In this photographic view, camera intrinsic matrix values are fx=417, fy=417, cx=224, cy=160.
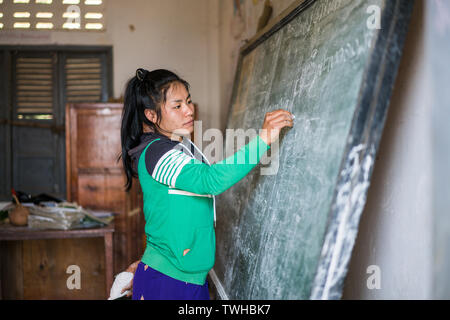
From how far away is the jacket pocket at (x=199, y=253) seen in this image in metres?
1.41

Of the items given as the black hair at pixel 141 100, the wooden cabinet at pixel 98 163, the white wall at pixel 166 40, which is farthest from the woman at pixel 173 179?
the white wall at pixel 166 40

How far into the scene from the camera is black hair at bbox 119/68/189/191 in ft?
5.03

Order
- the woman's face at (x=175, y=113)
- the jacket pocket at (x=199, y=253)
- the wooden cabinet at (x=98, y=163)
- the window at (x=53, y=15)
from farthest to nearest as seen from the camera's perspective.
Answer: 1. the window at (x=53, y=15)
2. the wooden cabinet at (x=98, y=163)
3. the woman's face at (x=175, y=113)
4. the jacket pocket at (x=199, y=253)

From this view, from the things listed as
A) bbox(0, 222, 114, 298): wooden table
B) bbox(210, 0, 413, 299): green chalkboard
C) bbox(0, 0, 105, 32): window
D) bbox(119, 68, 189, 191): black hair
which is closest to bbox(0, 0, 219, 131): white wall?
bbox(0, 0, 105, 32): window

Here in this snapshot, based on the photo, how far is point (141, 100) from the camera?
1566 mm

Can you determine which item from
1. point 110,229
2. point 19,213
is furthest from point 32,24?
point 110,229

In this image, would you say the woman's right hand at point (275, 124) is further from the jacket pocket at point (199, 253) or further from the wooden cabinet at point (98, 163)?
the wooden cabinet at point (98, 163)

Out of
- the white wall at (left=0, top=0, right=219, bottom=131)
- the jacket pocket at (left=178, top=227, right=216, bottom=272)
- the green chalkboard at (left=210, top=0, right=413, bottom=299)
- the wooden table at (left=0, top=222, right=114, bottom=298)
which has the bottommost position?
the wooden table at (left=0, top=222, right=114, bottom=298)

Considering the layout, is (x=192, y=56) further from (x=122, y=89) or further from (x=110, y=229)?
(x=110, y=229)

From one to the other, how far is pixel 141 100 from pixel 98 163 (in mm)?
2244

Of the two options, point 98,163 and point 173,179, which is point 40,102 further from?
point 173,179

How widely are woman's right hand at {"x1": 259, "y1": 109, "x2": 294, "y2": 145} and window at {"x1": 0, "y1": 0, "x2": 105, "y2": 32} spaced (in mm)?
3474

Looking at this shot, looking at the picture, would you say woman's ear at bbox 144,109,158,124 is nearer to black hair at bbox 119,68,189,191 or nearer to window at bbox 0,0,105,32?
black hair at bbox 119,68,189,191

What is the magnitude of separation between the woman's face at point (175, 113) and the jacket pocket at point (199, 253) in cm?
38
